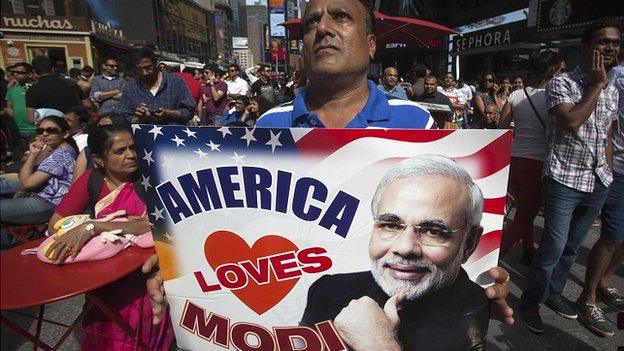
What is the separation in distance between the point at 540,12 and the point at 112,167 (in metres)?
14.2

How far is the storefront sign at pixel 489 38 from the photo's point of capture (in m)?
14.3

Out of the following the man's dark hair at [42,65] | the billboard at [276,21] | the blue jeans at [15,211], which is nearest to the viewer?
the blue jeans at [15,211]

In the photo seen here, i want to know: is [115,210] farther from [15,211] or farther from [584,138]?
[584,138]

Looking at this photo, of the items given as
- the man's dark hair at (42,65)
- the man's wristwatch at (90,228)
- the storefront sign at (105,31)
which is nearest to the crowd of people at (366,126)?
the man's wristwatch at (90,228)

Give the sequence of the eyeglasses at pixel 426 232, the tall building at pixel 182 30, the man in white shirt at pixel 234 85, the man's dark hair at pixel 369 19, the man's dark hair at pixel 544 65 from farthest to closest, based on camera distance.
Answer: the tall building at pixel 182 30 → the man in white shirt at pixel 234 85 → the man's dark hair at pixel 544 65 → the man's dark hair at pixel 369 19 → the eyeglasses at pixel 426 232

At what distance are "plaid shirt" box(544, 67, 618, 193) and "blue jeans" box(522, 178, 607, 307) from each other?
0.07 metres

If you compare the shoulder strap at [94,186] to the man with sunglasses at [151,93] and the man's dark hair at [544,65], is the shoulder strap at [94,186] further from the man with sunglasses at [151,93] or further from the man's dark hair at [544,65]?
the man's dark hair at [544,65]

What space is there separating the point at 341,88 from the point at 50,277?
1.28 meters

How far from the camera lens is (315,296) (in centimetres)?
127

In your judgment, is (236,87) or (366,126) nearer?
(366,126)

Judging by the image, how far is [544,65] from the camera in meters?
3.40

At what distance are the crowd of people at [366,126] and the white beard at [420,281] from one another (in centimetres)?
16

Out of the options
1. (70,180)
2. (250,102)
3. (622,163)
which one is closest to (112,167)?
(70,180)

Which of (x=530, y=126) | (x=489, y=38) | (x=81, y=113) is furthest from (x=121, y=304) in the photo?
(x=489, y=38)
